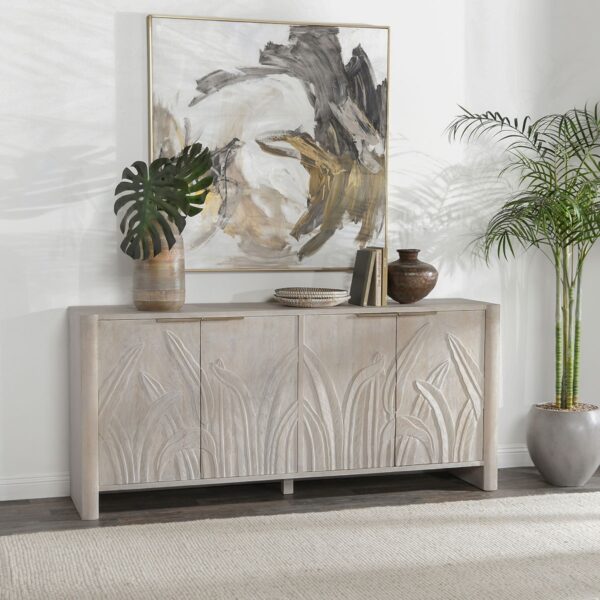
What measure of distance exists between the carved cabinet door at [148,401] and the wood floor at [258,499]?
17 cm

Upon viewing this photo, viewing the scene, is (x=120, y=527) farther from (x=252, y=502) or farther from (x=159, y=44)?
(x=159, y=44)

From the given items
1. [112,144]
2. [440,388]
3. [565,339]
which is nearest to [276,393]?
[440,388]

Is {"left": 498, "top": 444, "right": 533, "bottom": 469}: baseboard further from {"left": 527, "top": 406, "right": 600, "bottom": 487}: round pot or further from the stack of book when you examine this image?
the stack of book

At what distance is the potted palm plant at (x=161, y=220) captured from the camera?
12.7 ft

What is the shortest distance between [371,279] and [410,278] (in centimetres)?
19

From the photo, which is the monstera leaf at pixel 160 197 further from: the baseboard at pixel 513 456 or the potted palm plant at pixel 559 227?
the baseboard at pixel 513 456

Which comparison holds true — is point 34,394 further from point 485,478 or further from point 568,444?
point 568,444

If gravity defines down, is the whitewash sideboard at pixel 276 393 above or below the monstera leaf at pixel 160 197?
below

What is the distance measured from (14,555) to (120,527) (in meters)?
0.46

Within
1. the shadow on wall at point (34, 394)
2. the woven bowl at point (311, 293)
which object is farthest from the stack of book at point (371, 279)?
the shadow on wall at point (34, 394)

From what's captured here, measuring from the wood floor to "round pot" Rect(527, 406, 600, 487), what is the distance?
0.23ft

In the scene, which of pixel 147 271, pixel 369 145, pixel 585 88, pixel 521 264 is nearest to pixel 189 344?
pixel 147 271

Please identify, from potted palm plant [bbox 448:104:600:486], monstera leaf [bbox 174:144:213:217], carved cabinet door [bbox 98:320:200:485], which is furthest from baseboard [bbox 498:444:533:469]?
monstera leaf [bbox 174:144:213:217]

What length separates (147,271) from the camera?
3898mm
